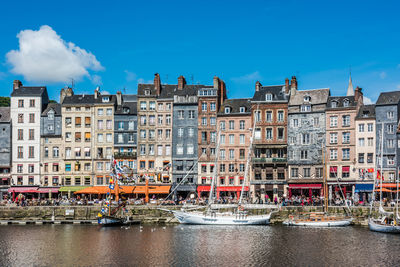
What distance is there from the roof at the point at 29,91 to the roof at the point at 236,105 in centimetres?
3024

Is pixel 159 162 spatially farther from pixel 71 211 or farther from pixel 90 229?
pixel 90 229

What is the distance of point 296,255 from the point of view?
150 feet

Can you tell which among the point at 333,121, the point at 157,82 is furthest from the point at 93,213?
the point at 333,121

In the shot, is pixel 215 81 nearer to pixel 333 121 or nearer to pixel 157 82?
pixel 157 82

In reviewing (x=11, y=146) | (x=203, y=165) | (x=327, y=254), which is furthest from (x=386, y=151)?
(x=11, y=146)

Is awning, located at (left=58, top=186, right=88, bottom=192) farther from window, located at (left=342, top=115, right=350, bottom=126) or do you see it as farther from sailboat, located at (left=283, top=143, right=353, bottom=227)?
window, located at (left=342, top=115, right=350, bottom=126)

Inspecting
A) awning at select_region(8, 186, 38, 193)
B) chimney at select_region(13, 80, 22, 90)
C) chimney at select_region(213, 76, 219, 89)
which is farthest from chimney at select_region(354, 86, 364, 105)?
chimney at select_region(13, 80, 22, 90)

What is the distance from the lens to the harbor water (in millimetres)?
43875

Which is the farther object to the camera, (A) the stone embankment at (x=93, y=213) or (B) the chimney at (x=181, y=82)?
(B) the chimney at (x=181, y=82)

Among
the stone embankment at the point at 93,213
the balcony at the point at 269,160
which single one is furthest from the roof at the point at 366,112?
the stone embankment at the point at 93,213

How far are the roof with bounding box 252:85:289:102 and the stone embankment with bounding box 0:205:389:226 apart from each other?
64.9ft

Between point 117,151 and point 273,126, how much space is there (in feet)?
83.5

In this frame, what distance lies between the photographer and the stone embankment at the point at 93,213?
68.9 meters

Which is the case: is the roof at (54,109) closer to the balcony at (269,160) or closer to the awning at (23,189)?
the awning at (23,189)
